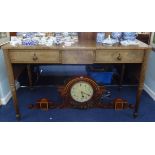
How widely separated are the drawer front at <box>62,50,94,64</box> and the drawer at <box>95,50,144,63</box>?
51 millimetres

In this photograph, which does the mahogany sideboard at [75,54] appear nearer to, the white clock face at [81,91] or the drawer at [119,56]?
the drawer at [119,56]

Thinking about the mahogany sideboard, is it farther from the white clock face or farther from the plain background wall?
the plain background wall

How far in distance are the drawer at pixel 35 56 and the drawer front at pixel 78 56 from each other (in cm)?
6

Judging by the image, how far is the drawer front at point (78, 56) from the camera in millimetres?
1271

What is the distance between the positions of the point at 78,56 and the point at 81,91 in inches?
14.1

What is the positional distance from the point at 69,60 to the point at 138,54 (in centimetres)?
50

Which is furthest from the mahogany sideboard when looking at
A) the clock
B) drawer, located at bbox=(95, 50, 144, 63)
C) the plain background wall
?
the plain background wall

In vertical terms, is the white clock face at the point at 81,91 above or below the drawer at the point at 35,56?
below

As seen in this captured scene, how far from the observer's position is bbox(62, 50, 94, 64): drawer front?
1271mm

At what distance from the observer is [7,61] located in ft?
4.20

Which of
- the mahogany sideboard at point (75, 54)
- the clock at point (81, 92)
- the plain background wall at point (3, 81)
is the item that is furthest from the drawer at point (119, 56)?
the plain background wall at point (3, 81)

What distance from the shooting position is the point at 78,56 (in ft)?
4.19
